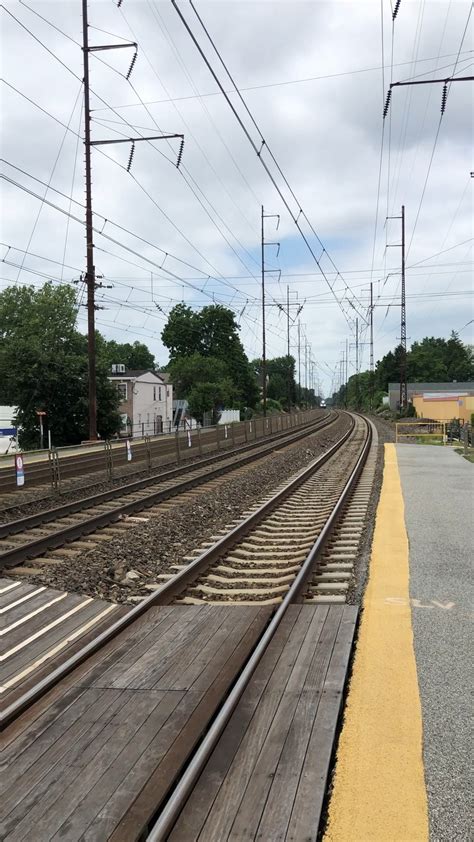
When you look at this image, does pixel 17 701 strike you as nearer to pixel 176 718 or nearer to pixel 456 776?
pixel 176 718

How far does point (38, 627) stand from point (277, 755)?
306cm

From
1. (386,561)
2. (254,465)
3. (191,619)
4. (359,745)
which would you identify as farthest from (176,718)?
(254,465)

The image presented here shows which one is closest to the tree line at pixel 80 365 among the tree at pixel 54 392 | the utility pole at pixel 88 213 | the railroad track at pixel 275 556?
the tree at pixel 54 392

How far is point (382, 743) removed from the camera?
359 centimetres

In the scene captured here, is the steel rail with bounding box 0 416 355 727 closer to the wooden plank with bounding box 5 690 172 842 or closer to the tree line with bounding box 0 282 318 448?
the wooden plank with bounding box 5 690 172 842

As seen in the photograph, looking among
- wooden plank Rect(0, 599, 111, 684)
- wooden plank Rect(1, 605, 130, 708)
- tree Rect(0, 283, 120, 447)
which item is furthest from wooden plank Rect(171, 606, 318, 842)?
tree Rect(0, 283, 120, 447)

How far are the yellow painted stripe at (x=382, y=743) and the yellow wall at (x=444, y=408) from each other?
1766 inches

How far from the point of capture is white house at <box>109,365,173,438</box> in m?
59.1

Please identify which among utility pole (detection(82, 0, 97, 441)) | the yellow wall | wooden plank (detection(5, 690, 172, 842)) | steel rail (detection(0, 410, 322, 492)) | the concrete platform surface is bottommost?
wooden plank (detection(5, 690, 172, 842))

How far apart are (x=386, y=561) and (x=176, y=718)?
4.54 m

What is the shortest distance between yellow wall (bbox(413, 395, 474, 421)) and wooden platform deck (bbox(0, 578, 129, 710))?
146 ft

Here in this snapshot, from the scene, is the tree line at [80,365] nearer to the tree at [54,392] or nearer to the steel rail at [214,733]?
the tree at [54,392]

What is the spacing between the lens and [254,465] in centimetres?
2242

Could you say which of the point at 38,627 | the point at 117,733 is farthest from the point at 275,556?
the point at 117,733
